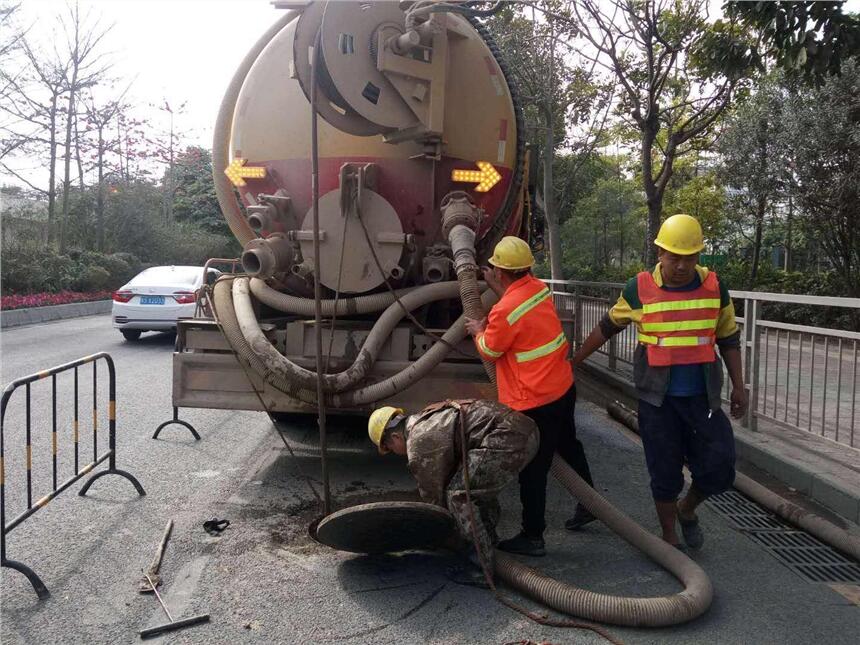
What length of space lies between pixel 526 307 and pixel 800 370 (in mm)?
2601

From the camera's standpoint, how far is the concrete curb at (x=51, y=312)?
48.8ft

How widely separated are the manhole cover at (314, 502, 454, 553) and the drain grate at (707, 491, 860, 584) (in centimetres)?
189

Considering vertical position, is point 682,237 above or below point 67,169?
below

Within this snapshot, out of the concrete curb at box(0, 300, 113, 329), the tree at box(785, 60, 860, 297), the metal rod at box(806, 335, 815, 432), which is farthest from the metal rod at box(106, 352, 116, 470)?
the tree at box(785, 60, 860, 297)

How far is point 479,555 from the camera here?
11.0 feet

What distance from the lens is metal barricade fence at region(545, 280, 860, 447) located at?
4625 mm

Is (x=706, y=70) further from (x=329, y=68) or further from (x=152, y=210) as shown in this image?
(x=152, y=210)

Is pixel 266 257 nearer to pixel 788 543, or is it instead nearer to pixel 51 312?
pixel 788 543

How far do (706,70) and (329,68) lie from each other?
5926 mm

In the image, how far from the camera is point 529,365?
372cm

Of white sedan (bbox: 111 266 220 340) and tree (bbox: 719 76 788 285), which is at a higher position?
tree (bbox: 719 76 788 285)

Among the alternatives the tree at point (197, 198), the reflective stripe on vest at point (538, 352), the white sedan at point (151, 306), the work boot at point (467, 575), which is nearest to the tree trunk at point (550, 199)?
the white sedan at point (151, 306)

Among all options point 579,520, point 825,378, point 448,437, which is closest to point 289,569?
point 448,437

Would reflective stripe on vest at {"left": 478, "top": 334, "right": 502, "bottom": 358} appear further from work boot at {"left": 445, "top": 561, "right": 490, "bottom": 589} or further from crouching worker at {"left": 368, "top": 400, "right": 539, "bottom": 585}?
work boot at {"left": 445, "top": 561, "right": 490, "bottom": 589}
